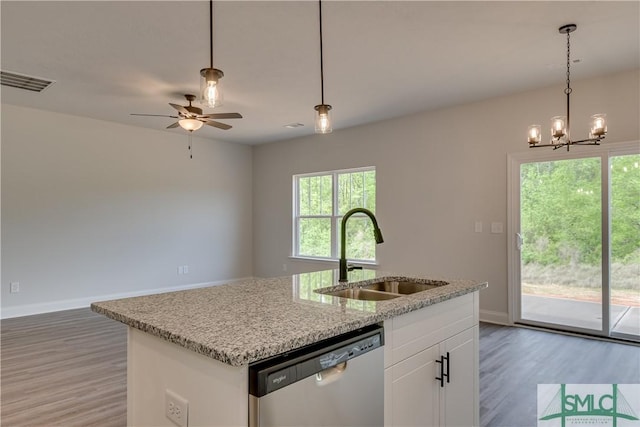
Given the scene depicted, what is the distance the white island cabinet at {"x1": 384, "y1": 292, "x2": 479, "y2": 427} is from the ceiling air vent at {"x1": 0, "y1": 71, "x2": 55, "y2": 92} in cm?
437

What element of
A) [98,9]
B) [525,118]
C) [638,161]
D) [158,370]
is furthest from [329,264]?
[158,370]

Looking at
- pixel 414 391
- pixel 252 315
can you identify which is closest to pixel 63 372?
pixel 252 315

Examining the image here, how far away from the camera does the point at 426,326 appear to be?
167 cm

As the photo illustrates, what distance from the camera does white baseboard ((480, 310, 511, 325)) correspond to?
454 cm

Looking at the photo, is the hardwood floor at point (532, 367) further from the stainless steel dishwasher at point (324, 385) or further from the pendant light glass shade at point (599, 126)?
the pendant light glass shade at point (599, 126)

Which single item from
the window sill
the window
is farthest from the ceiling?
the window sill

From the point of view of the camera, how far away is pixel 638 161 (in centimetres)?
384

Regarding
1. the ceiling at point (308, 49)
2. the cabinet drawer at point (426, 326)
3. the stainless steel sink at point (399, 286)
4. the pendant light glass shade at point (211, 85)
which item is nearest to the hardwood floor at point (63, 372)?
the stainless steel sink at point (399, 286)

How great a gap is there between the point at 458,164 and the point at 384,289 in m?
3.19

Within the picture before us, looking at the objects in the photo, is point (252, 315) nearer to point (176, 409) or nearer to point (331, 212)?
point (176, 409)

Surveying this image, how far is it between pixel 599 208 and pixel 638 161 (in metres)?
0.56

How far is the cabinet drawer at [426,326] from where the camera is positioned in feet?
4.84

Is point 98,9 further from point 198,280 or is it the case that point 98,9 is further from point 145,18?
point 198,280

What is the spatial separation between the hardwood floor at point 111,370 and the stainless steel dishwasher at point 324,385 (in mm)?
1426
